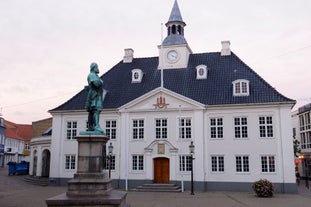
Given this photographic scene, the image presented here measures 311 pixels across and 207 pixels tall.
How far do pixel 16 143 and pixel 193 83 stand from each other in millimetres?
59117

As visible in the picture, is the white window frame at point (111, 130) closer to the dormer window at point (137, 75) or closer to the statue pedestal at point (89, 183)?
the dormer window at point (137, 75)

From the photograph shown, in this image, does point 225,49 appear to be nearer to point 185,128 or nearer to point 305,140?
point 185,128

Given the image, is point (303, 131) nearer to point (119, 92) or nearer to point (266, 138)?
point (266, 138)

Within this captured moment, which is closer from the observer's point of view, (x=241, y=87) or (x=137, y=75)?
(x=241, y=87)

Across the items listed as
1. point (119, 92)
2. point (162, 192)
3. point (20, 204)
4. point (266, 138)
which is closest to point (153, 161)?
point (162, 192)

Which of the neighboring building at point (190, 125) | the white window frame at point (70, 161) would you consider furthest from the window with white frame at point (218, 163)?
the white window frame at point (70, 161)

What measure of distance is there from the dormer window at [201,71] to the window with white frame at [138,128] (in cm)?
691

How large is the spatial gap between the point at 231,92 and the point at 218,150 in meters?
5.23

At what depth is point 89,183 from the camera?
43.3 feet

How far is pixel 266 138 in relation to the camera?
27078 mm

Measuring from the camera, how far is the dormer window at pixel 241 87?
28531 mm

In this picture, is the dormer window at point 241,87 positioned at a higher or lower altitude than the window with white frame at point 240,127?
higher

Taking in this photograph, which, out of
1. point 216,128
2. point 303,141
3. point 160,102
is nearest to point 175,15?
point 160,102

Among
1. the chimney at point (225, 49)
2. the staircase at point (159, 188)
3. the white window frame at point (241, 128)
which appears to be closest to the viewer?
the staircase at point (159, 188)
